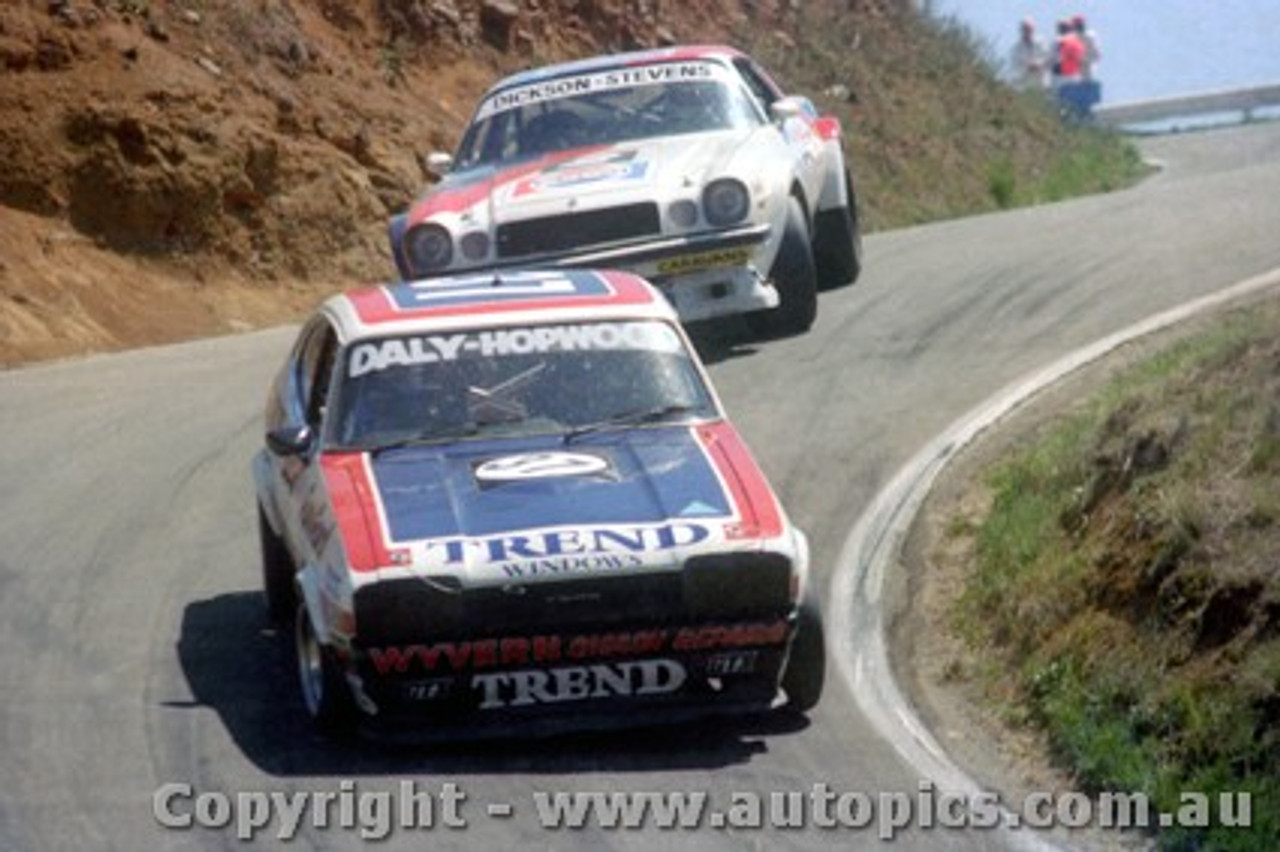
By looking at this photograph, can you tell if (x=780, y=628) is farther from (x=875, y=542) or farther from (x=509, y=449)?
(x=875, y=542)

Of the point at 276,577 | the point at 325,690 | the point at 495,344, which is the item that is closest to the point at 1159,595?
the point at 495,344

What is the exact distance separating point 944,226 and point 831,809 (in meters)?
13.1

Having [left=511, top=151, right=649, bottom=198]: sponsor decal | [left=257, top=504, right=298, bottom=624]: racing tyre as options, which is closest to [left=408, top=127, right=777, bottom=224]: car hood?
[left=511, top=151, right=649, bottom=198]: sponsor decal

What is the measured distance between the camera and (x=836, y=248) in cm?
1761

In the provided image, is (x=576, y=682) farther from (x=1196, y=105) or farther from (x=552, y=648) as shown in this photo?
(x=1196, y=105)

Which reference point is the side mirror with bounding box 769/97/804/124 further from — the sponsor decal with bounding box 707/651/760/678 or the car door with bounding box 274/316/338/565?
the sponsor decal with bounding box 707/651/760/678

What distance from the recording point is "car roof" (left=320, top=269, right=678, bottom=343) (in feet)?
33.6

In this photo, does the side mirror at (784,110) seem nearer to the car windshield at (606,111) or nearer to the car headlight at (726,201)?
the car windshield at (606,111)

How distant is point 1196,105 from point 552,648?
31.7m

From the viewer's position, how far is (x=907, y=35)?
33719mm

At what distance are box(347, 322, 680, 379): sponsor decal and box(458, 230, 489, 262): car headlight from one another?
15.7 ft

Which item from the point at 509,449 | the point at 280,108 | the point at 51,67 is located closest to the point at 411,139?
the point at 280,108

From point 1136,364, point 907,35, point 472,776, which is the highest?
point 472,776

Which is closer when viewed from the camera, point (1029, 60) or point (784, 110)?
point (784, 110)
